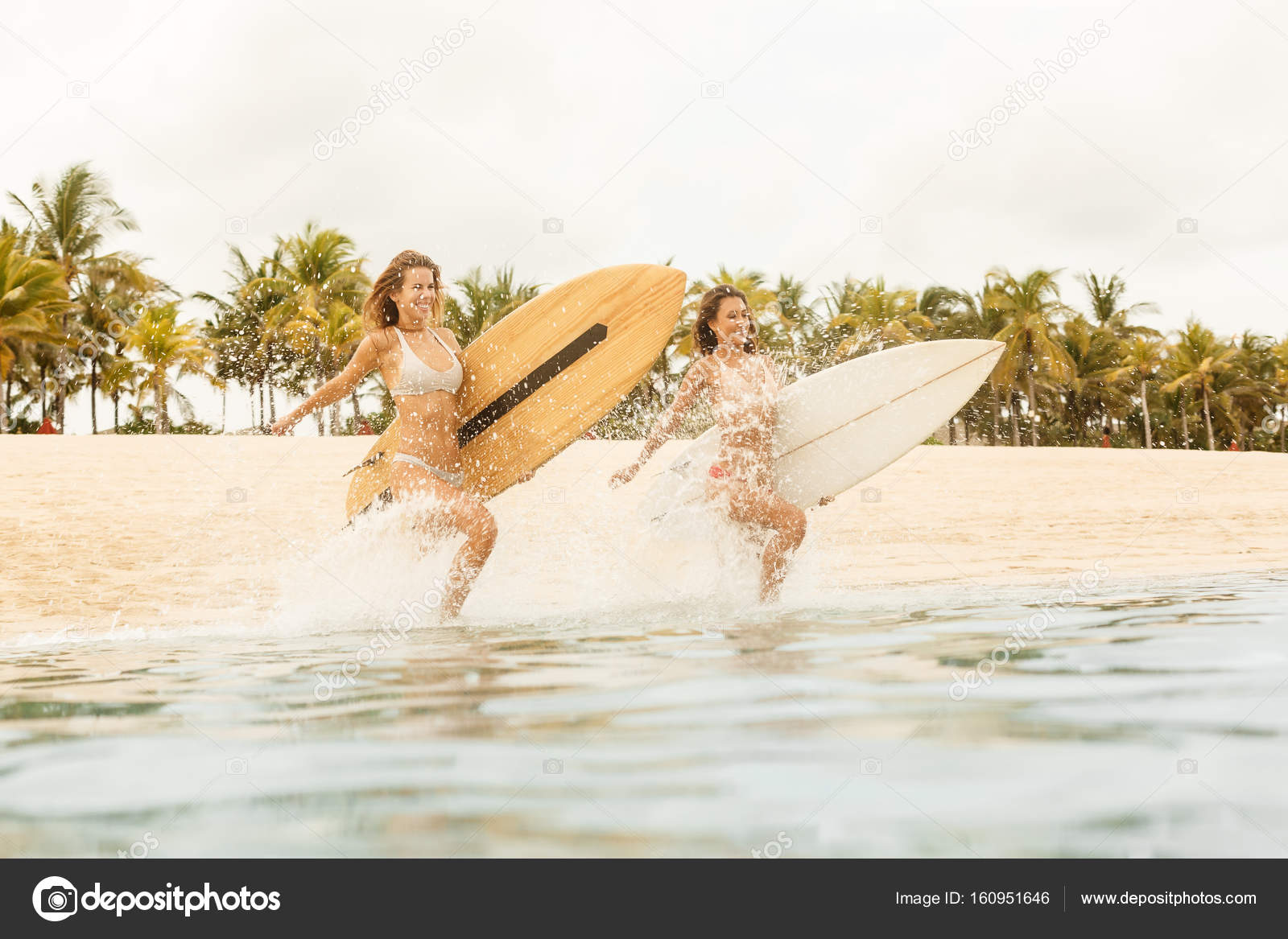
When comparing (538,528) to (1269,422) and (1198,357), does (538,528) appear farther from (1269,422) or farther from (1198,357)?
(1269,422)

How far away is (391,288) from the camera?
451 cm

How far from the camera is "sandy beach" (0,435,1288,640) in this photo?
6105 millimetres

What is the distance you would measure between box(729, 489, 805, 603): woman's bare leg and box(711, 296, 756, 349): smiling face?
0.71 m

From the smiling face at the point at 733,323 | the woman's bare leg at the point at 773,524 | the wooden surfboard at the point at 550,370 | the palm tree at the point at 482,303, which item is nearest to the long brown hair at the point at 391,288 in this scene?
the wooden surfboard at the point at 550,370

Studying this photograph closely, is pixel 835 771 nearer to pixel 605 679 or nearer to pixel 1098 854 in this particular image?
pixel 1098 854

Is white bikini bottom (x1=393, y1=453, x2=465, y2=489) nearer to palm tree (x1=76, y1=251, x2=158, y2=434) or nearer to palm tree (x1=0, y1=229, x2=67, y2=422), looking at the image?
palm tree (x1=0, y1=229, x2=67, y2=422)

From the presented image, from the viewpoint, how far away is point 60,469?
1055 centimetres

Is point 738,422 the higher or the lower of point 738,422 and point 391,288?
the lower

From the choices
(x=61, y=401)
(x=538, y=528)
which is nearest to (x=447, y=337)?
(x=538, y=528)

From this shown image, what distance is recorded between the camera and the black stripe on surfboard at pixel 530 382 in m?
5.12

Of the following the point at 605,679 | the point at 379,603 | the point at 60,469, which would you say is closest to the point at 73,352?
the point at 60,469

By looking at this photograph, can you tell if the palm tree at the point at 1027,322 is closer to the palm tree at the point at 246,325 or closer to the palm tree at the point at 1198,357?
the palm tree at the point at 1198,357
